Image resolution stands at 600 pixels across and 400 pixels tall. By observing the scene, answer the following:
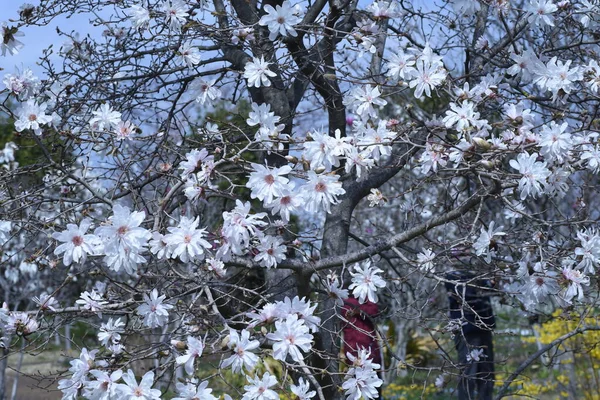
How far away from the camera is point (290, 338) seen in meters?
2.32

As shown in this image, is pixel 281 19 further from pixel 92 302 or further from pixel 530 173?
pixel 92 302

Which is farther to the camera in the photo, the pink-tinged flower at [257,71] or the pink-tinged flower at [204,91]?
the pink-tinged flower at [204,91]

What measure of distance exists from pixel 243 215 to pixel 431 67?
3.63 feet

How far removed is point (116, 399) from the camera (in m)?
2.27

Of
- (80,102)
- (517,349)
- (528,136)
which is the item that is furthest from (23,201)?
(517,349)

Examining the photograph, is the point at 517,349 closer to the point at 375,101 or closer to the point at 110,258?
the point at 375,101

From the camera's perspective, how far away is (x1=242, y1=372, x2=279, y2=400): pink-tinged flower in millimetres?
2232

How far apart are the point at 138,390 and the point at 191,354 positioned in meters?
0.19

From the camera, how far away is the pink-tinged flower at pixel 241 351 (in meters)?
2.18

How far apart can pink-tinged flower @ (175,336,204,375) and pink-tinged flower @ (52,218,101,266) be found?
0.43 metres

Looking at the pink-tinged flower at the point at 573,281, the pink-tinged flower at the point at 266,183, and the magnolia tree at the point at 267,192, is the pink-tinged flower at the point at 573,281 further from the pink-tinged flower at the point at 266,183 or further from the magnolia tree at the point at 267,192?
the pink-tinged flower at the point at 266,183

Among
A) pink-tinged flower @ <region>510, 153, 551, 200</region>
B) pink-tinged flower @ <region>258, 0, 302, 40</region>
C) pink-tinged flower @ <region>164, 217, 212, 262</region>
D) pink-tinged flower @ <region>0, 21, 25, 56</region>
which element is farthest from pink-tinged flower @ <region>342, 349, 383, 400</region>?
pink-tinged flower @ <region>0, 21, 25, 56</region>

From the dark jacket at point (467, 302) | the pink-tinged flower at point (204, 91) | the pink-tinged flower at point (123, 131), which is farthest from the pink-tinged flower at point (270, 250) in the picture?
the pink-tinged flower at point (204, 91)

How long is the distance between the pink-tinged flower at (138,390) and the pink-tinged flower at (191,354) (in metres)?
0.10
